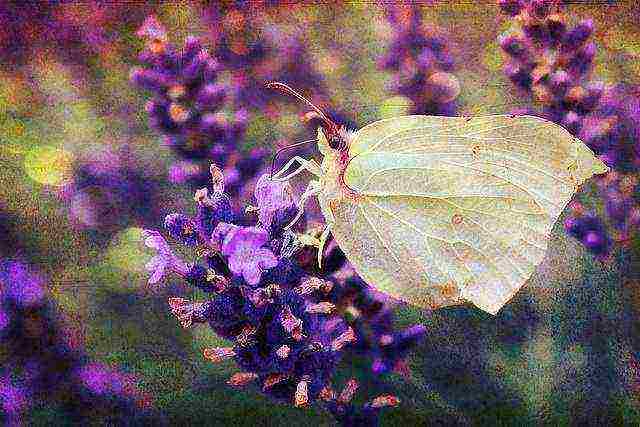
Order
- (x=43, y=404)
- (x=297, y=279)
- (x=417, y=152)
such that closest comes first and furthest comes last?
(x=297, y=279), (x=417, y=152), (x=43, y=404)

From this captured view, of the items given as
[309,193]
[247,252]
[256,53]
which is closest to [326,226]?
[309,193]

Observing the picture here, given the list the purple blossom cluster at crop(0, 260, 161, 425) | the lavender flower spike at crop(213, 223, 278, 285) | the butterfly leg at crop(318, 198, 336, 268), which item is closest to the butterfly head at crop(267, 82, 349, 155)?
the butterfly leg at crop(318, 198, 336, 268)

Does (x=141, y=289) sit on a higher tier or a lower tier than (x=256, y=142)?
lower

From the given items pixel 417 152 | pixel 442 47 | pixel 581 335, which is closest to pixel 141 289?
pixel 417 152

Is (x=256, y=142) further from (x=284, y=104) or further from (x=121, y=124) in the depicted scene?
(x=121, y=124)

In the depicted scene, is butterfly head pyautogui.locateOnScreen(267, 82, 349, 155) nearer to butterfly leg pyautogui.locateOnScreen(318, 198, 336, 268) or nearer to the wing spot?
butterfly leg pyautogui.locateOnScreen(318, 198, 336, 268)

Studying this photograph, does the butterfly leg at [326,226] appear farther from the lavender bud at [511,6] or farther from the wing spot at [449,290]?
the lavender bud at [511,6]
